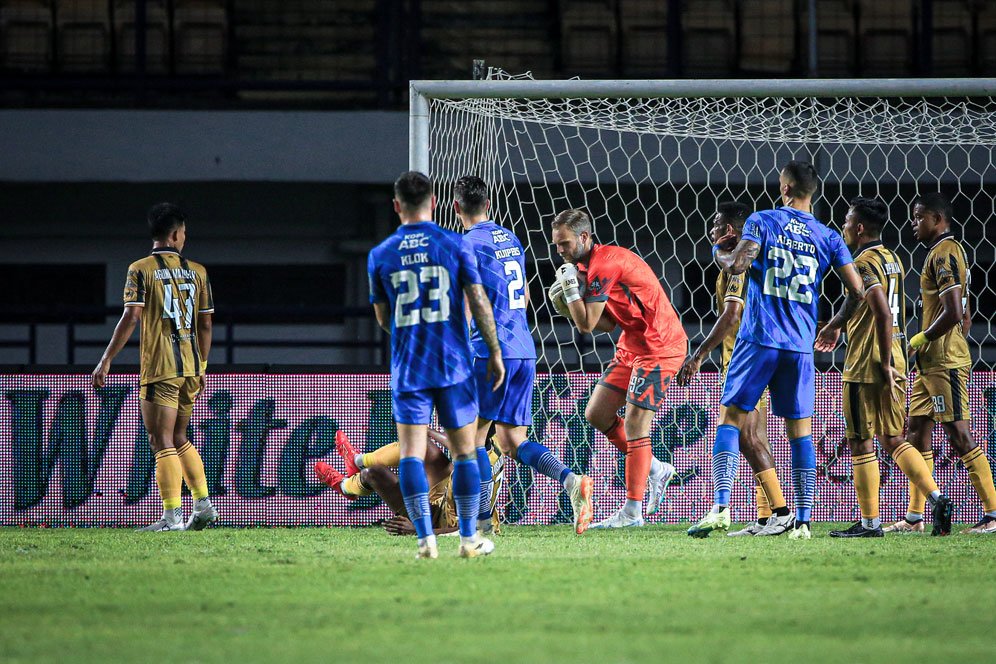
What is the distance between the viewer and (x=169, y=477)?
28.1 ft

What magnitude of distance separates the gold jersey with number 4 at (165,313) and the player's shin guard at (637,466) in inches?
112

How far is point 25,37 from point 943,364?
39.8 ft

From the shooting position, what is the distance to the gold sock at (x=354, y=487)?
827 centimetres

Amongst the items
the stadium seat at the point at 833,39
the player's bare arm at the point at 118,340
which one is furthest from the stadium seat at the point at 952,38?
the player's bare arm at the point at 118,340

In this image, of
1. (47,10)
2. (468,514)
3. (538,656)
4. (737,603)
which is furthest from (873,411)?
(47,10)

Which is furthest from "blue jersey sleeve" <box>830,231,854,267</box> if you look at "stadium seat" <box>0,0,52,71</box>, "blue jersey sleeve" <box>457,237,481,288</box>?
"stadium seat" <box>0,0,52,71</box>

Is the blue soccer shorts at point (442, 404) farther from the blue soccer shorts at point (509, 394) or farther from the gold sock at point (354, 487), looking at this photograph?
the gold sock at point (354, 487)

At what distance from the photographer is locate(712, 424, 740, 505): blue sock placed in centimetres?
728

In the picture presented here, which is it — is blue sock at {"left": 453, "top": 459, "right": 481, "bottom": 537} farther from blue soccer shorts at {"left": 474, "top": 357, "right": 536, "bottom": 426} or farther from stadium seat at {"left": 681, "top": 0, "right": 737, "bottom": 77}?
stadium seat at {"left": 681, "top": 0, "right": 737, "bottom": 77}

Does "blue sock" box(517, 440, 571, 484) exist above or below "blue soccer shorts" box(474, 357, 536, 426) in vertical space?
below

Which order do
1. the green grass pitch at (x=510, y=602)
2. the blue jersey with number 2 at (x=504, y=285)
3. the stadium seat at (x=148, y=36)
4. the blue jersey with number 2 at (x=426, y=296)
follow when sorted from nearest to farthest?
the green grass pitch at (x=510, y=602)
the blue jersey with number 2 at (x=426, y=296)
the blue jersey with number 2 at (x=504, y=285)
the stadium seat at (x=148, y=36)

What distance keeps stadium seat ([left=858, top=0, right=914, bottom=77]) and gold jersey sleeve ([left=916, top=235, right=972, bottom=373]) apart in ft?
26.8

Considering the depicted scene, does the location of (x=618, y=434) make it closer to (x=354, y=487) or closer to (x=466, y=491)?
(x=354, y=487)

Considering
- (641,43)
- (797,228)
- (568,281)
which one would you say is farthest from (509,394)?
(641,43)
